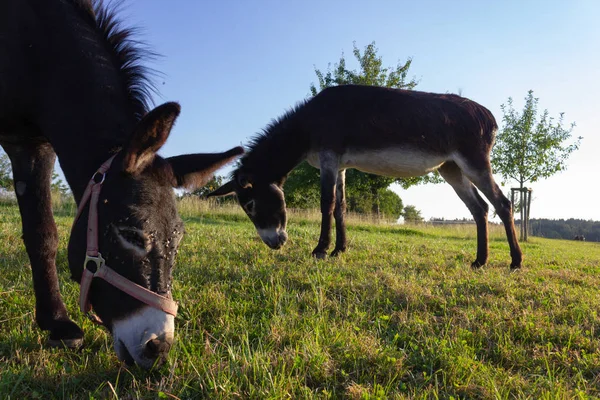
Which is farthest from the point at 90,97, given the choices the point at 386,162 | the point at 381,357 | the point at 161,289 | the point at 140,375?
the point at 386,162

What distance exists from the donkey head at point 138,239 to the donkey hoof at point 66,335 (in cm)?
41

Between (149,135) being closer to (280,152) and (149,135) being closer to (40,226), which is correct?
(40,226)

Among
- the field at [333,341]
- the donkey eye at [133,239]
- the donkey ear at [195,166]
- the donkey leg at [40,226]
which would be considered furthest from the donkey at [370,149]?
the donkey eye at [133,239]

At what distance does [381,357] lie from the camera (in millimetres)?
1926

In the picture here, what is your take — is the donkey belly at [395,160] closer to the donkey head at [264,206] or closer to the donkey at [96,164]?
the donkey head at [264,206]

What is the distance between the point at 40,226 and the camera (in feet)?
8.61

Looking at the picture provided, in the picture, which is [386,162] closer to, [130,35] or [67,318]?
[130,35]

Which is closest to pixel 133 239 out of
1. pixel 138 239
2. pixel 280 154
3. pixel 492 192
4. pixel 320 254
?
pixel 138 239

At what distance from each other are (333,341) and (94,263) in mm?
1298

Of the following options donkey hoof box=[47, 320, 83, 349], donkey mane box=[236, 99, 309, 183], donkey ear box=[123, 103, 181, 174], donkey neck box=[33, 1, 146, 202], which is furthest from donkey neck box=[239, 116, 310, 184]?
donkey ear box=[123, 103, 181, 174]

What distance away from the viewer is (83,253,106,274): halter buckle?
1853mm

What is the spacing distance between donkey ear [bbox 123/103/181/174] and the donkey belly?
4.20 m

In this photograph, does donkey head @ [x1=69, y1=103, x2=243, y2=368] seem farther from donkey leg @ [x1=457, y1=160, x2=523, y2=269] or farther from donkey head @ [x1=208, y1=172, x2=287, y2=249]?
donkey leg @ [x1=457, y1=160, x2=523, y2=269]

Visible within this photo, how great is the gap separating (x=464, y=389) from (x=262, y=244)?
15.1ft
